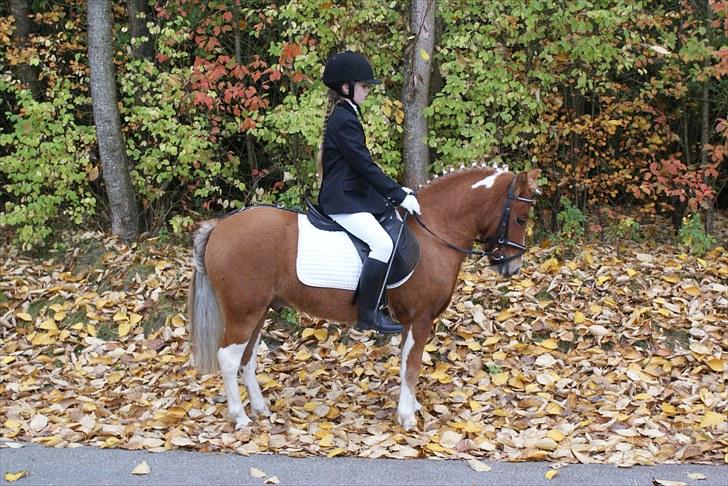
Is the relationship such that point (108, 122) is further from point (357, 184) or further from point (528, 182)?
point (528, 182)

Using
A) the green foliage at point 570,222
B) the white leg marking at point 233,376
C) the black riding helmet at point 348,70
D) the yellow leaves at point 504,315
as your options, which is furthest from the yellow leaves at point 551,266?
the white leg marking at point 233,376

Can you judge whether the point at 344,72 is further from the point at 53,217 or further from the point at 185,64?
the point at 53,217

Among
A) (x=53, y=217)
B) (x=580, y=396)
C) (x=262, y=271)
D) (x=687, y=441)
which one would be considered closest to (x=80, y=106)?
(x=53, y=217)

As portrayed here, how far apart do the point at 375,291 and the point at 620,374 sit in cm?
265

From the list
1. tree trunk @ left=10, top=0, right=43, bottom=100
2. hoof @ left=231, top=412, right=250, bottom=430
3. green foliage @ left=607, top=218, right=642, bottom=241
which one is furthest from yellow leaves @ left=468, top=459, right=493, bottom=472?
tree trunk @ left=10, top=0, right=43, bottom=100

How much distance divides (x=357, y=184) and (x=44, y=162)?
223 inches

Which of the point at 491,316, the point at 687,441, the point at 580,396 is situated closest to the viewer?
the point at 687,441

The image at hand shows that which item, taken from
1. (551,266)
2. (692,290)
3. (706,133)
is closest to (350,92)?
(551,266)

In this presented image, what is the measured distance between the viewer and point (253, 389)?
628 cm

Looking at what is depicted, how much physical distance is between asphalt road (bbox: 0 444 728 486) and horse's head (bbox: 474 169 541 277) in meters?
1.68

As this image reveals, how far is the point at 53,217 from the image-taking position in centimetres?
1030

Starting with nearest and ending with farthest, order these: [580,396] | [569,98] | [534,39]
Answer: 1. [580,396]
2. [534,39]
3. [569,98]

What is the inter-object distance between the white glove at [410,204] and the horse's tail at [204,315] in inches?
62.7

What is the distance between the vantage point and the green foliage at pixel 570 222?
9.98 meters
